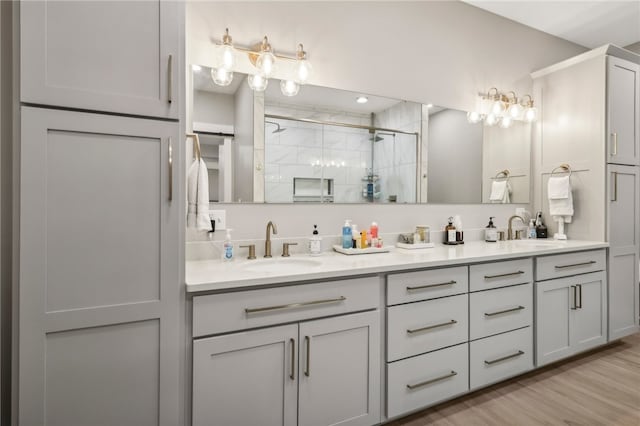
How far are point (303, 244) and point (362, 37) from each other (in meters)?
1.43

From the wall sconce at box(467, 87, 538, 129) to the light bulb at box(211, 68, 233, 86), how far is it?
1.90 m

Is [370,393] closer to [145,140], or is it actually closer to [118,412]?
[118,412]

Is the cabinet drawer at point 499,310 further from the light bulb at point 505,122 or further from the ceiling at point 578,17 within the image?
the ceiling at point 578,17

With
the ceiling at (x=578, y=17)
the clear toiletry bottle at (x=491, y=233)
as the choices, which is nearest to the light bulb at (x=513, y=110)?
the ceiling at (x=578, y=17)


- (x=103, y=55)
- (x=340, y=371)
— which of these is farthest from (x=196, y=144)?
(x=340, y=371)

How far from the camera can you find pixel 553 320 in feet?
7.09

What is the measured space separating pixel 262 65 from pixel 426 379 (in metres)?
1.88

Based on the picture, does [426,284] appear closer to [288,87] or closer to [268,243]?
[268,243]

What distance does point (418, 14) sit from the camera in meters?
2.40

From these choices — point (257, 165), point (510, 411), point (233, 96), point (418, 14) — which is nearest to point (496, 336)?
point (510, 411)

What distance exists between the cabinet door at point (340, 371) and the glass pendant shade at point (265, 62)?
137cm

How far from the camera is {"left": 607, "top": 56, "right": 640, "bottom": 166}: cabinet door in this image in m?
2.52

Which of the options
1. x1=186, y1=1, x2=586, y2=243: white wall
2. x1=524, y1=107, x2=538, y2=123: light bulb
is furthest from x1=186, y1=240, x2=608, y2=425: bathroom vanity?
x1=524, y1=107, x2=538, y2=123: light bulb

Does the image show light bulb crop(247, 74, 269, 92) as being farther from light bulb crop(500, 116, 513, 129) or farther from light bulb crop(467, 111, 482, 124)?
light bulb crop(500, 116, 513, 129)
